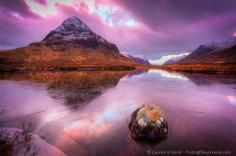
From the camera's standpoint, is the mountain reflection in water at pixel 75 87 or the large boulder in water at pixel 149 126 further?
→ the mountain reflection in water at pixel 75 87

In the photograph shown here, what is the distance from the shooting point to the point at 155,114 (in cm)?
Answer: 1020

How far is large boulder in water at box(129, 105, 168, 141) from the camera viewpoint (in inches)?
381

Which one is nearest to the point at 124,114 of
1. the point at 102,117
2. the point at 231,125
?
the point at 102,117

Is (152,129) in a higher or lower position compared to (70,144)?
higher

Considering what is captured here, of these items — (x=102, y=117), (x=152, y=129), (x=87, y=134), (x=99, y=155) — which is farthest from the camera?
(x=102, y=117)

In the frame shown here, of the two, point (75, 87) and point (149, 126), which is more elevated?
point (149, 126)

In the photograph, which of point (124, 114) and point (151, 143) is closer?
point (151, 143)

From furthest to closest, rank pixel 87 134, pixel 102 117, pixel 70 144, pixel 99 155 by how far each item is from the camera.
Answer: pixel 102 117
pixel 87 134
pixel 70 144
pixel 99 155

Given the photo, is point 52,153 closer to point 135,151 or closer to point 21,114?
point 135,151

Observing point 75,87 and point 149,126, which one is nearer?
point 149,126

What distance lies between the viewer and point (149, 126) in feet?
31.8

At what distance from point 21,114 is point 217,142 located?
15875mm

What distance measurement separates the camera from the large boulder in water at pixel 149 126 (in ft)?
31.7

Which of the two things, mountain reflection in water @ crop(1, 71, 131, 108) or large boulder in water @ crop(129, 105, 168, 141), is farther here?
mountain reflection in water @ crop(1, 71, 131, 108)
